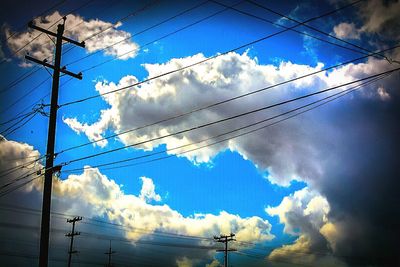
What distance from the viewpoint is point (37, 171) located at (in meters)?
19.1

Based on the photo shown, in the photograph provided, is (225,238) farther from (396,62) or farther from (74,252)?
(396,62)

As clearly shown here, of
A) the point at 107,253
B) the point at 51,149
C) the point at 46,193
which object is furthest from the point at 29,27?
the point at 107,253

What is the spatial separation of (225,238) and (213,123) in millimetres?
46118

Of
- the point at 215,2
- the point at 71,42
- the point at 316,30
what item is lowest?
the point at 316,30

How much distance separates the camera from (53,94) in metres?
20.3

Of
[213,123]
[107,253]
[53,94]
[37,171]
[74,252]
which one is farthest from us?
[107,253]

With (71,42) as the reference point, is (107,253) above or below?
below

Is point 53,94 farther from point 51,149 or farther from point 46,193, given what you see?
point 46,193

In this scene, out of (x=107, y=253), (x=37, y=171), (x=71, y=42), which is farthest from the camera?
(x=107, y=253)

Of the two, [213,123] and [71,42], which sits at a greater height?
[71,42]

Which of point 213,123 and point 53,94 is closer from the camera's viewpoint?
point 213,123

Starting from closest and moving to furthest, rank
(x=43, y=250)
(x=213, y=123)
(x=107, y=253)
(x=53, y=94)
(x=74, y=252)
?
(x=213, y=123) → (x=43, y=250) → (x=53, y=94) → (x=74, y=252) → (x=107, y=253)

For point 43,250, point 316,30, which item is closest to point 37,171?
point 43,250

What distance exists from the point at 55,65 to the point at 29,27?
2.19 m
